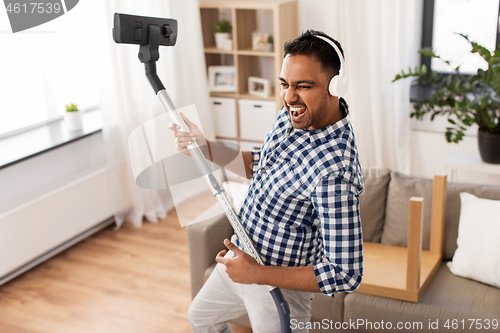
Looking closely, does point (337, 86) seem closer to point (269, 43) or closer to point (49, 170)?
point (49, 170)

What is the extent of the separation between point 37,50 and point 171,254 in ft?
4.82

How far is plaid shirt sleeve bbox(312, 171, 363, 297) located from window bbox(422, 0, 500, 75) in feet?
8.99

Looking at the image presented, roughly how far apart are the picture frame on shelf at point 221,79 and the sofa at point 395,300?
6.06 ft

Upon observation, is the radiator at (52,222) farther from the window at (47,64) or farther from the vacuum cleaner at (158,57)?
the vacuum cleaner at (158,57)

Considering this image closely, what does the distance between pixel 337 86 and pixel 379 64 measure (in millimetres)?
2530

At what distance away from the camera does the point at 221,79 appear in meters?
4.01

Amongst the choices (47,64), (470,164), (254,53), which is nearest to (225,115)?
(254,53)

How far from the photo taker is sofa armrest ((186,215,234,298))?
87.7 inches

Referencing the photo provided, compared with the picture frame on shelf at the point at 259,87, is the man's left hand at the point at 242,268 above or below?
below

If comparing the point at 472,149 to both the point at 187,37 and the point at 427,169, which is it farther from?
the point at 187,37

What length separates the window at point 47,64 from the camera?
2.98 meters

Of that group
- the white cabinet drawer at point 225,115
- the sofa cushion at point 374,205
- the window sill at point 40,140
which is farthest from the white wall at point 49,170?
the sofa cushion at point 374,205

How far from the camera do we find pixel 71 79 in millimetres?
3342

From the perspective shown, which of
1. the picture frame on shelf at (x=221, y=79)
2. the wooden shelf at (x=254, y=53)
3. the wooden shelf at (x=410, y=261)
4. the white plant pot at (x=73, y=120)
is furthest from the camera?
the picture frame on shelf at (x=221, y=79)
